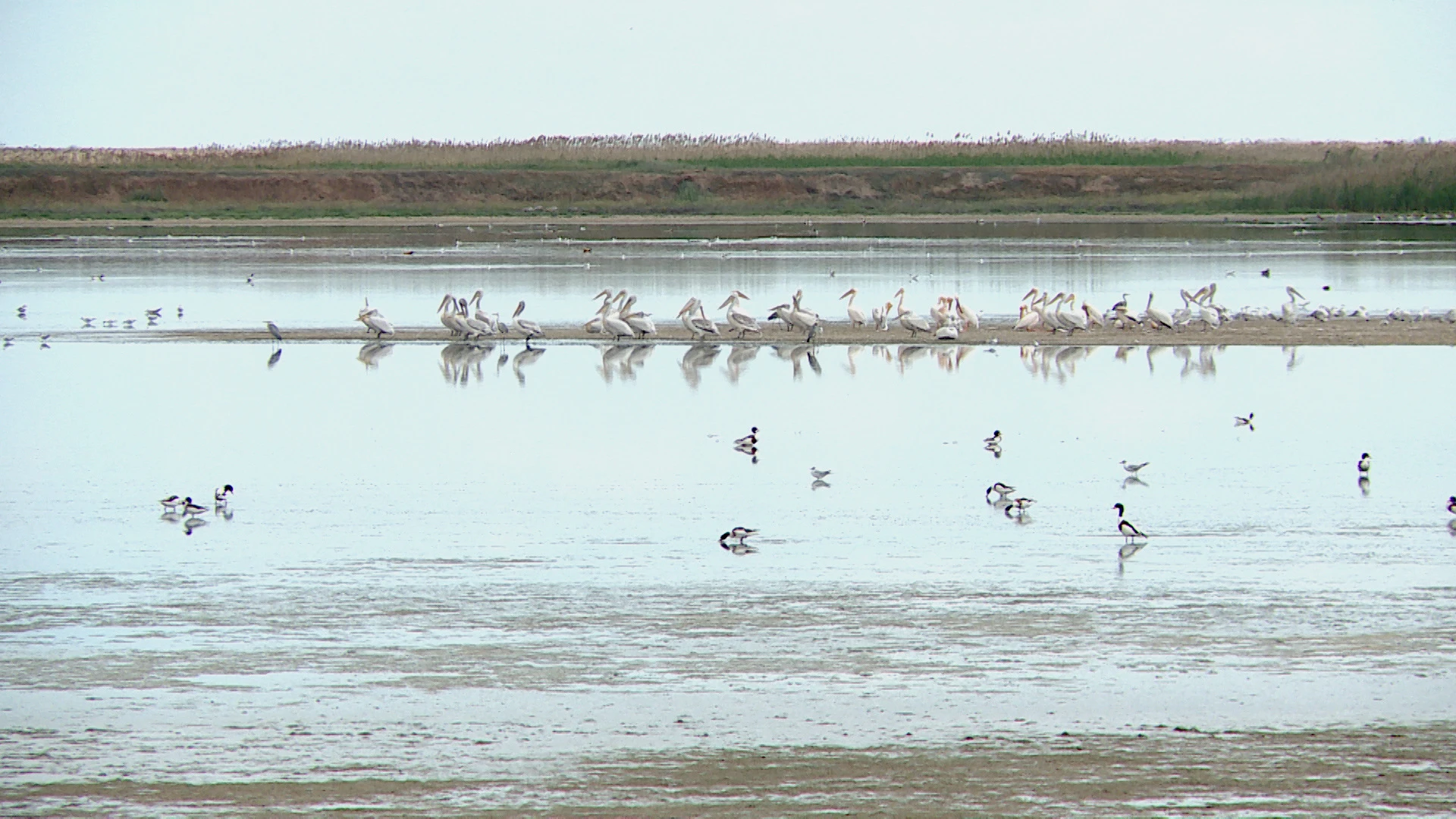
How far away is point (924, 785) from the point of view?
5.83 metres

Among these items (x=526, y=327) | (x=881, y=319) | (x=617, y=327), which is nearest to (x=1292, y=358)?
(x=881, y=319)

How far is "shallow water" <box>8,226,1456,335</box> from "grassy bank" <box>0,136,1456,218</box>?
9.39 m

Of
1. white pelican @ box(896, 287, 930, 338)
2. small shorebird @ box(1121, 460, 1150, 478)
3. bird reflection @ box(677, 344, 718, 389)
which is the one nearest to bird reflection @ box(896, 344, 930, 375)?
white pelican @ box(896, 287, 930, 338)

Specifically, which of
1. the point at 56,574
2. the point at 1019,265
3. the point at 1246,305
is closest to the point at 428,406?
the point at 56,574

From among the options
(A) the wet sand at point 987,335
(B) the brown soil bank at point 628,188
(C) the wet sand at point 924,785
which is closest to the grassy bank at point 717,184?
(B) the brown soil bank at point 628,188

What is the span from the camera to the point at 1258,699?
6762 mm

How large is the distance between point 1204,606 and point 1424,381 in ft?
32.6

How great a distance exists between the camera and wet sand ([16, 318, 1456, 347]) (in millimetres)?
20828

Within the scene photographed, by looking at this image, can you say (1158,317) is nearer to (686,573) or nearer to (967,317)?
(967,317)

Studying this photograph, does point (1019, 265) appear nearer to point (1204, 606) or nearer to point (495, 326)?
point (495, 326)

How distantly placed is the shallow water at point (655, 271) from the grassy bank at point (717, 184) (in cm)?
939

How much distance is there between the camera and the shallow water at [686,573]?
663 cm

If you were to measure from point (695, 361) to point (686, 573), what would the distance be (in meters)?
10.4

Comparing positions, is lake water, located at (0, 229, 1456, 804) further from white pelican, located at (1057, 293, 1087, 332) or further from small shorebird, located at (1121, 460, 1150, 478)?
white pelican, located at (1057, 293, 1087, 332)
